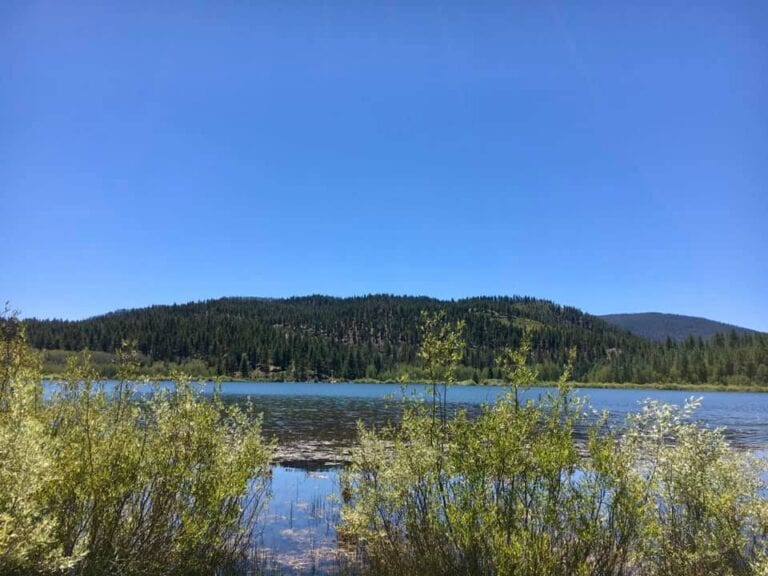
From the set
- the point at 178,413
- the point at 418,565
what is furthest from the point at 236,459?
the point at 418,565

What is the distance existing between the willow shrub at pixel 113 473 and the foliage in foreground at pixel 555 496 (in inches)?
128

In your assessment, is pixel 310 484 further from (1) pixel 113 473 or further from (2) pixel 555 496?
(2) pixel 555 496

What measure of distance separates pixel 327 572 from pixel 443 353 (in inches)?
341

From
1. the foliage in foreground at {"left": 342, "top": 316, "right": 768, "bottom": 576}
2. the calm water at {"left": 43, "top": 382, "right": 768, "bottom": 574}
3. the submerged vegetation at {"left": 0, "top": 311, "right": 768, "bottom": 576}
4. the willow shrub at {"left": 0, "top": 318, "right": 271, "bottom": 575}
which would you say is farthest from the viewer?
the calm water at {"left": 43, "top": 382, "right": 768, "bottom": 574}

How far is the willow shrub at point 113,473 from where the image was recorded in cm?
757

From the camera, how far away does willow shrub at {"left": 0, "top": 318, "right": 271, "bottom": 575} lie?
7.57 meters

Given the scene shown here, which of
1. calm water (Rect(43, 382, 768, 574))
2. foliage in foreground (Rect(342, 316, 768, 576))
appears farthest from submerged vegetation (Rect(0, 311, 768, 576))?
calm water (Rect(43, 382, 768, 574))

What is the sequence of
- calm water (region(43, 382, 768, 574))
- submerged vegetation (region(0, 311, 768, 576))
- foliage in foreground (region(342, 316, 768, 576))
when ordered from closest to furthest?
submerged vegetation (region(0, 311, 768, 576)) → foliage in foreground (region(342, 316, 768, 576)) → calm water (region(43, 382, 768, 574))

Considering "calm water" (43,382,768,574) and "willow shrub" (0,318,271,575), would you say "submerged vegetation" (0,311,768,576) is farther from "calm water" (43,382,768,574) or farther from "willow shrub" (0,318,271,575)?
"calm water" (43,382,768,574)

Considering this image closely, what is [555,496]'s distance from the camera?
866cm

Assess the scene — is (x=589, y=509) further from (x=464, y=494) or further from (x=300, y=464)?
(x=300, y=464)

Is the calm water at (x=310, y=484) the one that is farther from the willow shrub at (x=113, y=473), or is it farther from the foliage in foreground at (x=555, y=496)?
the willow shrub at (x=113, y=473)

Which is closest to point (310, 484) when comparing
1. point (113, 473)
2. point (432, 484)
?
point (432, 484)

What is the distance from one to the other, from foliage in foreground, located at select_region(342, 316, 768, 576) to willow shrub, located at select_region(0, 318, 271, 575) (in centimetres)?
326
